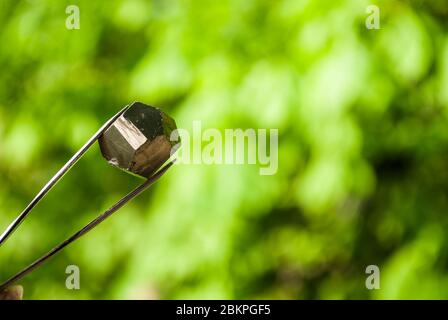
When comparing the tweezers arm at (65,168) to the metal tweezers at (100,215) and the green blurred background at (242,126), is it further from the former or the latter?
the green blurred background at (242,126)

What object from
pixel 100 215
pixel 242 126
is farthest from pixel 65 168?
pixel 242 126

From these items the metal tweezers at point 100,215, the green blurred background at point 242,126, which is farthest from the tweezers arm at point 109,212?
the green blurred background at point 242,126

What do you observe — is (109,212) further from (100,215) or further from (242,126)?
(242,126)

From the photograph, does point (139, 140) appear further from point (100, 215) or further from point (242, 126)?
point (242, 126)

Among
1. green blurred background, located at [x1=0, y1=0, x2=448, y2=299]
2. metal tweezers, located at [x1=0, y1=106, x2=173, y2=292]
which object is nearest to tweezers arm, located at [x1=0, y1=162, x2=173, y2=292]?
metal tweezers, located at [x1=0, y1=106, x2=173, y2=292]

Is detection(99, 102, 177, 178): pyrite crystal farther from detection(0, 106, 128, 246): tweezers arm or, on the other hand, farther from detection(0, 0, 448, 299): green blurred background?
detection(0, 0, 448, 299): green blurred background

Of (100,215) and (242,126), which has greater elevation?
(242,126)

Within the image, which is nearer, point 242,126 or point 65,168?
point 65,168
